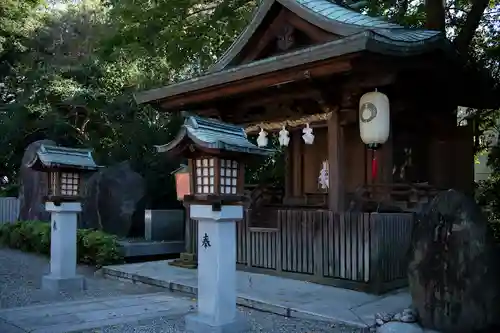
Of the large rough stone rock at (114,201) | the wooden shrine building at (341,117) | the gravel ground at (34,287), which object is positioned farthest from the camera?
the large rough stone rock at (114,201)

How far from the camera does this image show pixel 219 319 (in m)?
6.34

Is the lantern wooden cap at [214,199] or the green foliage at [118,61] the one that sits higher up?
the green foliage at [118,61]

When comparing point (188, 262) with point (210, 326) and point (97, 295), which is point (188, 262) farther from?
point (210, 326)

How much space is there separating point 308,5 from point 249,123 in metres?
3.11

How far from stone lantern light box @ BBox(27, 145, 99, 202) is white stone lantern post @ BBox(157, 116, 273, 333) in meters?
4.14

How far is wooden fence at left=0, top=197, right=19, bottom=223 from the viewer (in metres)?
20.2

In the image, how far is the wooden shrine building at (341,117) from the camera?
842 cm

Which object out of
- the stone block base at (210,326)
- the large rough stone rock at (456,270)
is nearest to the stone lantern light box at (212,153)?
the stone block base at (210,326)

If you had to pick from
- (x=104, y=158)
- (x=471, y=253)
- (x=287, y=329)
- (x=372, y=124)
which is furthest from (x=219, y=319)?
(x=104, y=158)

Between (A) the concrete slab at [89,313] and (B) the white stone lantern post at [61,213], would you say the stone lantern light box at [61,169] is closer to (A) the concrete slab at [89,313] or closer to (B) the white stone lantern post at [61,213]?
(B) the white stone lantern post at [61,213]

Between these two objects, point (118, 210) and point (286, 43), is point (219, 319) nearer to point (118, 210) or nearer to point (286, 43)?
point (286, 43)

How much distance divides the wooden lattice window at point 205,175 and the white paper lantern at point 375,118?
10.7ft

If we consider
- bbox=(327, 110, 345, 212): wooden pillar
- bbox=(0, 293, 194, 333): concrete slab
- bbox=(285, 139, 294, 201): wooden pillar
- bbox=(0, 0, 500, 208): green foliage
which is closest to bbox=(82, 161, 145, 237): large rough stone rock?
bbox=(0, 0, 500, 208): green foliage

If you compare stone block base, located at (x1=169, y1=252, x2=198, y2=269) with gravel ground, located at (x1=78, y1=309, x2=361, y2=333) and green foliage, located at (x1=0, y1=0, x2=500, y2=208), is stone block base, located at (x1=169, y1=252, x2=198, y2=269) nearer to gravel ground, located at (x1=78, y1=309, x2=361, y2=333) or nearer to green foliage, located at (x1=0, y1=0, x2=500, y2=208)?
gravel ground, located at (x1=78, y1=309, x2=361, y2=333)
